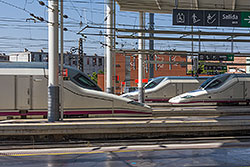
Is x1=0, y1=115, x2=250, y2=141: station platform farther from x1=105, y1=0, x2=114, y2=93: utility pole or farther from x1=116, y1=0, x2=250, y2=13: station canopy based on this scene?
x1=116, y1=0, x2=250, y2=13: station canopy

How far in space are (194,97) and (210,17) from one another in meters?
7.94

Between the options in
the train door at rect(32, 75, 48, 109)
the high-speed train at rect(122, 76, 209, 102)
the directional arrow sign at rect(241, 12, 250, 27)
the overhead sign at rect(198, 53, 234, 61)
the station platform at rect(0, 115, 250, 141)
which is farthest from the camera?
the high-speed train at rect(122, 76, 209, 102)

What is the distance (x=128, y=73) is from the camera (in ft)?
206

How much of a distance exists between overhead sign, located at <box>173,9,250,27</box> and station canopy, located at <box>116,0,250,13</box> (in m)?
4.39

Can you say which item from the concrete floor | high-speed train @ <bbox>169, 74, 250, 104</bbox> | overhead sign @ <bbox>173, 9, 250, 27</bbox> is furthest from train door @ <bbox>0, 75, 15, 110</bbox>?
high-speed train @ <bbox>169, 74, 250, 104</bbox>

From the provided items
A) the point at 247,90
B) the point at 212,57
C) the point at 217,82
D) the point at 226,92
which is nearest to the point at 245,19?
the point at 212,57

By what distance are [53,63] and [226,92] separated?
15.8 metres

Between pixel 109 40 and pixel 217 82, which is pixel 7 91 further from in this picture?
pixel 217 82

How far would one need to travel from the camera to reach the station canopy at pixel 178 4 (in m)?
21.4

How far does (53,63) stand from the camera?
12.2m

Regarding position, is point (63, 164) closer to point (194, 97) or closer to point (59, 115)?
point (59, 115)

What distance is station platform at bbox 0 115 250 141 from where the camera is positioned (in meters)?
11.0

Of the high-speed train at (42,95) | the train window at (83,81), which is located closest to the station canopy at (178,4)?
the train window at (83,81)

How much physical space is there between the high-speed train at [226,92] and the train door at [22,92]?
14052 millimetres
